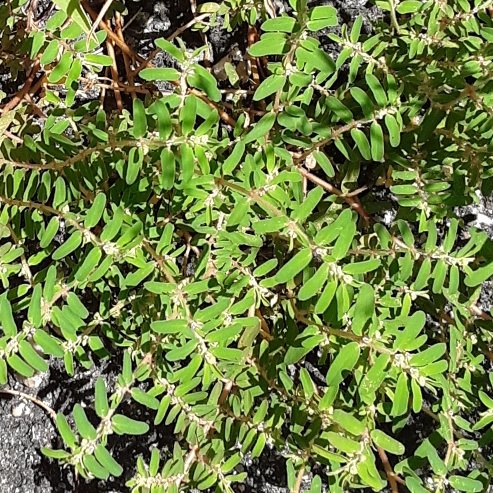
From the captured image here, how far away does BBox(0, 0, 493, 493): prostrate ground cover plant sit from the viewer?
39.6 inches

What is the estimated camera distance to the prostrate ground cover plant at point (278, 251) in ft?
3.30

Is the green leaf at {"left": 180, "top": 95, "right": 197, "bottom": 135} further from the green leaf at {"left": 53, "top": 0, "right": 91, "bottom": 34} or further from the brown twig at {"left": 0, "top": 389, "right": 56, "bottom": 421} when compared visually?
the brown twig at {"left": 0, "top": 389, "right": 56, "bottom": 421}

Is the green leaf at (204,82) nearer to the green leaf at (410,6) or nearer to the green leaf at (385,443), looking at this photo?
the green leaf at (410,6)

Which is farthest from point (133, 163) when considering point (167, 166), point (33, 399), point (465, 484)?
point (33, 399)

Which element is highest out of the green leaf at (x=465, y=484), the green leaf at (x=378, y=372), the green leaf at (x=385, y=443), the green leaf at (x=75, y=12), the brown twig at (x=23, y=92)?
the green leaf at (x=75, y=12)

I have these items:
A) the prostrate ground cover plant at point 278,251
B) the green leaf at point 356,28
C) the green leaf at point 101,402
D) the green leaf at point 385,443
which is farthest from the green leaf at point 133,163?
the green leaf at point 385,443

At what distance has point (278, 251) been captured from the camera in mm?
1161

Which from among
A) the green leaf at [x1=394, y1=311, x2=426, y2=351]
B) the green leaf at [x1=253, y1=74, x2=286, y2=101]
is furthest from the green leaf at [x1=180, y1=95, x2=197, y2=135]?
the green leaf at [x1=394, y1=311, x2=426, y2=351]

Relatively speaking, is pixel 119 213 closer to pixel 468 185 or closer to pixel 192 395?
pixel 192 395

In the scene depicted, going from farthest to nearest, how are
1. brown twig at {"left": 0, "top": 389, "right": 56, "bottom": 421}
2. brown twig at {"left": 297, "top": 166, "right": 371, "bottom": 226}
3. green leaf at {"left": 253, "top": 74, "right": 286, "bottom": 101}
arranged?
brown twig at {"left": 0, "top": 389, "right": 56, "bottom": 421} < brown twig at {"left": 297, "top": 166, "right": 371, "bottom": 226} < green leaf at {"left": 253, "top": 74, "right": 286, "bottom": 101}

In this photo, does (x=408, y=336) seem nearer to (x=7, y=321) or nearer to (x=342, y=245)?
(x=342, y=245)

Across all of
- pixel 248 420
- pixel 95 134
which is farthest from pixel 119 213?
pixel 248 420

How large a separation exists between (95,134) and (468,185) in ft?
2.11

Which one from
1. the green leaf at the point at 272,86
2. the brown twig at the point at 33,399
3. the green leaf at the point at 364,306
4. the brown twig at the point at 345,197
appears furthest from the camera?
the brown twig at the point at 33,399
